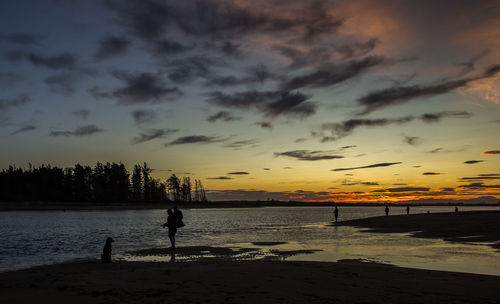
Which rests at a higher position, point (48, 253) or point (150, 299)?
point (150, 299)

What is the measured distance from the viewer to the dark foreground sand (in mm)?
9336

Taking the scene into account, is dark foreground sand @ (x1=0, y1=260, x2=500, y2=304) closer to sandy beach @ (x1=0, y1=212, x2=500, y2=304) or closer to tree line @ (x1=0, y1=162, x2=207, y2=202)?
sandy beach @ (x1=0, y1=212, x2=500, y2=304)

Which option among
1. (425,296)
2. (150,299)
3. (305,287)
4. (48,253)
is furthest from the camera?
(48,253)

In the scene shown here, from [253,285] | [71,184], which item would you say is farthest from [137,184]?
[253,285]

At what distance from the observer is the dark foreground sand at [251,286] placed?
30.6 ft

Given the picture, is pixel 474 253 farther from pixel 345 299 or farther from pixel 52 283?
pixel 52 283

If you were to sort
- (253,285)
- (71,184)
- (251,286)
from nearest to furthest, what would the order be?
(251,286), (253,285), (71,184)

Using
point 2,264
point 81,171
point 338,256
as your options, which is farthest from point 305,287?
point 81,171

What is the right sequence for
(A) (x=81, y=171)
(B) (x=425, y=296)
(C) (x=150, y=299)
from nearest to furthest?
(C) (x=150, y=299) → (B) (x=425, y=296) → (A) (x=81, y=171)

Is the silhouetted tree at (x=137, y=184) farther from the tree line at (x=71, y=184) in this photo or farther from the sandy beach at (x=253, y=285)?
the sandy beach at (x=253, y=285)

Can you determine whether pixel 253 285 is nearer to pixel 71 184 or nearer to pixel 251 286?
pixel 251 286

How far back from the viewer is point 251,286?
10.7 m

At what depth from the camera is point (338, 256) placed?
20.0m

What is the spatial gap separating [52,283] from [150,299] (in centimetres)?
447
